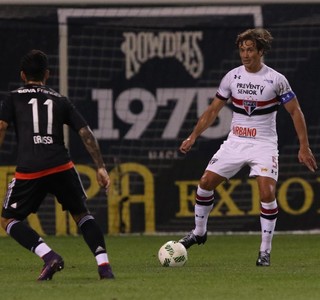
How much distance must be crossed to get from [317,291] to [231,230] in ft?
24.8

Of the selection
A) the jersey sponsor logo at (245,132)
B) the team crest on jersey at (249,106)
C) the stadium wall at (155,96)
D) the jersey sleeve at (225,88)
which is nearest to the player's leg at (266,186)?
the jersey sponsor logo at (245,132)

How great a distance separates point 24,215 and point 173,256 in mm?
1973

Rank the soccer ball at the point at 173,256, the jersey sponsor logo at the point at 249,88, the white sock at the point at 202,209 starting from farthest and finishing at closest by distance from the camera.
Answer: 1. the white sock at the point at 202,209
2. the jersey sponsor logo at the point at 249,88
3. the soccer ball at the point at 173,256

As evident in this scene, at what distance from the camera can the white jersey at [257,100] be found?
11.2 meters

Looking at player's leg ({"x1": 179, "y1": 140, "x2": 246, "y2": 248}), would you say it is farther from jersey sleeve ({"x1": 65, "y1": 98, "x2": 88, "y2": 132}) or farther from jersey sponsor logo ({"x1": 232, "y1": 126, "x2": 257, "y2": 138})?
jersey sleeve ({"x1": 65, "y1": 98, "x2": 88, "y2": 132})

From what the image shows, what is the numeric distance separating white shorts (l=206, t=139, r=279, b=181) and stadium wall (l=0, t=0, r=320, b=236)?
4.74 m

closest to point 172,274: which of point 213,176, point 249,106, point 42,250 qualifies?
point 42,250

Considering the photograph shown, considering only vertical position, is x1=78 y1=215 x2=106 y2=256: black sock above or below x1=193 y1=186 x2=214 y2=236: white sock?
above

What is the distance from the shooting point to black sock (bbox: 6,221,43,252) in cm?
949

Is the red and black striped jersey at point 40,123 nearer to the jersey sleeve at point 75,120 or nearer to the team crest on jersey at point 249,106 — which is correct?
the jersey sleeve at point 75,120

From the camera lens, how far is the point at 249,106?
11.4m

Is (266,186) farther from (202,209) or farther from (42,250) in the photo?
(42,250)

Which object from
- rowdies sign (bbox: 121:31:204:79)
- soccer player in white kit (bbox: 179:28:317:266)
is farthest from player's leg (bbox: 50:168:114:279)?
rowdies sign (bbox: 121:31:204:79)

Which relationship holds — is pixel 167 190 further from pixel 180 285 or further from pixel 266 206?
pixel 180 285
